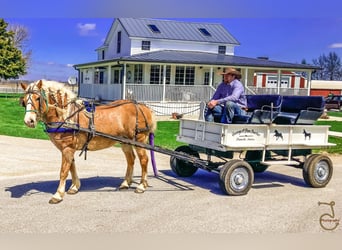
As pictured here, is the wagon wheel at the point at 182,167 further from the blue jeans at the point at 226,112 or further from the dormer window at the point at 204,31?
the dormer window at the point at 204,31

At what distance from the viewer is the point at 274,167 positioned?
10.1 m

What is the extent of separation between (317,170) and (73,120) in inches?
174

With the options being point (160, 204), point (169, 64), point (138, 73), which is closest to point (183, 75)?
point (138, 73)

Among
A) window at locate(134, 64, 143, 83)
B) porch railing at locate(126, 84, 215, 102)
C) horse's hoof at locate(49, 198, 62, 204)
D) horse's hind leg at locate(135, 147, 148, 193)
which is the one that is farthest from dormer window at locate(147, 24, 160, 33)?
horse's hoof at locate(49, 198, 62, 204)

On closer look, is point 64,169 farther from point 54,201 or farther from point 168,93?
point 168,93

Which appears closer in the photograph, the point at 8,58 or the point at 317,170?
the point at 317,170

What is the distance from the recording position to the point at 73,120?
6.53 m

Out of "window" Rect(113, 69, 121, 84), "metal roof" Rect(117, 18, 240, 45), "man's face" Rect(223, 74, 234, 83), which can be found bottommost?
"man's face" Rect(223, 74, 234, 83)

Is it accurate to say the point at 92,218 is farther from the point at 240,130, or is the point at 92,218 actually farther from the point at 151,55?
the point at 151,55

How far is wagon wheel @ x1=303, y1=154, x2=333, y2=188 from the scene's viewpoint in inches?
305

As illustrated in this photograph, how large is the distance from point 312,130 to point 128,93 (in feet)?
63.8

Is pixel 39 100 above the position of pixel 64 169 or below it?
above

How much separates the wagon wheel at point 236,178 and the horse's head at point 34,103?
9.57ft

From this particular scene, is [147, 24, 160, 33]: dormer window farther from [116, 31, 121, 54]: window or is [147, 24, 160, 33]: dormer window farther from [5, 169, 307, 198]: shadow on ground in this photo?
[5, 169, 307, 198]: shadow on ground
